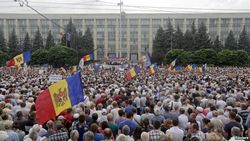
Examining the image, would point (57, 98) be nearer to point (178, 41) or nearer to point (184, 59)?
point (184, 59)

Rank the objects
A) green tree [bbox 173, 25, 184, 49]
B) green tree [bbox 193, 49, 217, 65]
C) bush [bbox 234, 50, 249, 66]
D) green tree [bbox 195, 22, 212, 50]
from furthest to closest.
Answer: green tree [bbox 173, 25, 184, 49], green tree [bbox 195, 22, 212, 50], green tree [bbox 193, 49, 217, 65], bush [bbox 234, 50, 249, 66]

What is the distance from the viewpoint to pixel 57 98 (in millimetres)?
7699

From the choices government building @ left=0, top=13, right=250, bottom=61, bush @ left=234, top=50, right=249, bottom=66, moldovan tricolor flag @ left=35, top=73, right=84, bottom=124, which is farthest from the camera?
government building @ left=0, top=13, right=250, bottom=61

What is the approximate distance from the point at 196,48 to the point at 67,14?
4645 cm

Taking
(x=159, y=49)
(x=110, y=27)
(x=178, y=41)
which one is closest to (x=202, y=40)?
(x=178, y=41)

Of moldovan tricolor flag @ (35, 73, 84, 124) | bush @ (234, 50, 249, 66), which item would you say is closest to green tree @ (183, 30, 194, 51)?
bush @ (234, 50, 249, 66)

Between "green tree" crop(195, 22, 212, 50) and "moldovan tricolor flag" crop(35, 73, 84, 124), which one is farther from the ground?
"moldovan tricolor flag" crop(35, 73, 84, 124)

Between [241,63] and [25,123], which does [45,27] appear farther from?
[25,123]

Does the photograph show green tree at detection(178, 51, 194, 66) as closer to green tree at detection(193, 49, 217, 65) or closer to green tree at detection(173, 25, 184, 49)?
green tree at detection(193, 49, 217, 65)

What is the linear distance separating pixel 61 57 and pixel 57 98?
5269cm

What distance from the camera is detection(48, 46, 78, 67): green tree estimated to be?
59469mm

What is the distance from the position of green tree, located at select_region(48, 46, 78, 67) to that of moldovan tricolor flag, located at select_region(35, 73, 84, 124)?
5099 centimetres

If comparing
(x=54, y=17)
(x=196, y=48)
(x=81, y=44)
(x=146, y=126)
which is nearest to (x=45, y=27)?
(x=54, y=17)

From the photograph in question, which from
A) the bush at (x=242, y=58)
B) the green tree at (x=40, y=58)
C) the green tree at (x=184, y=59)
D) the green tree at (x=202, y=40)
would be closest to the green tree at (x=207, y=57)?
the green tree at (x=184, y=59)
